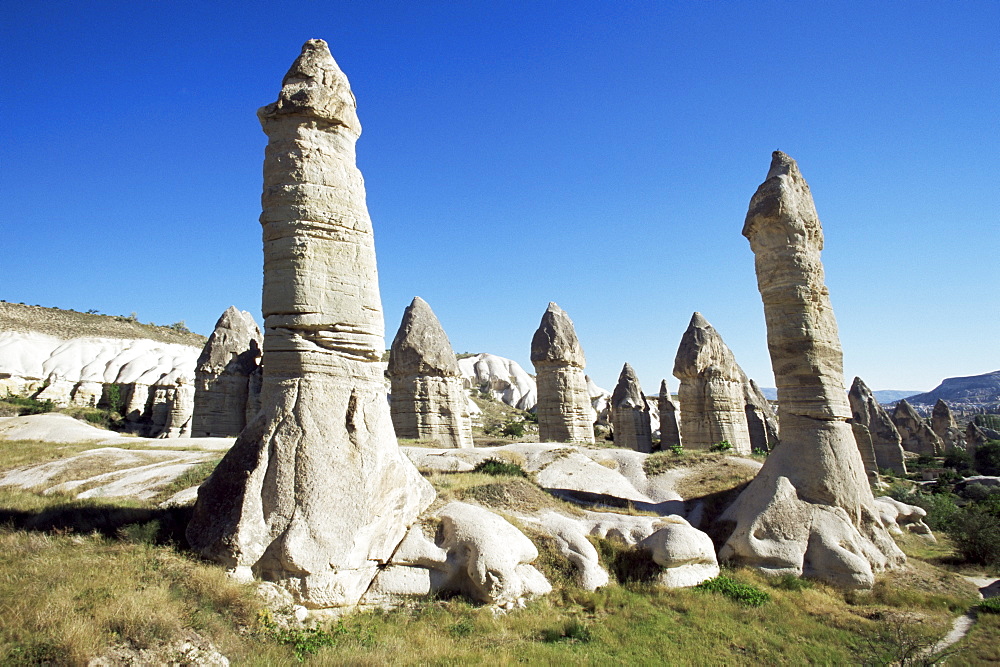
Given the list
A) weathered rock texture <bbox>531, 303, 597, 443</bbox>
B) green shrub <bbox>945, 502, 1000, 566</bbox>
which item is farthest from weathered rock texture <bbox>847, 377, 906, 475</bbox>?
green shrub <bbox>945, 502, 1000, 566</bbox>

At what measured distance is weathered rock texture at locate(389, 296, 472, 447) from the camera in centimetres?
1717

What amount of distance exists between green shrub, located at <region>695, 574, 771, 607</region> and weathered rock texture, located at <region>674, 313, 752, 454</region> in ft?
34.0

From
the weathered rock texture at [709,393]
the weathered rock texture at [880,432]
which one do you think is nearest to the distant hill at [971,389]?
the weathered rock texture at [880,432]

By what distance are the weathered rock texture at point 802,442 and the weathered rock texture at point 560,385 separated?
8.32m

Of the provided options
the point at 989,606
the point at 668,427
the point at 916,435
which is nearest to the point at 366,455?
the point at 989,606

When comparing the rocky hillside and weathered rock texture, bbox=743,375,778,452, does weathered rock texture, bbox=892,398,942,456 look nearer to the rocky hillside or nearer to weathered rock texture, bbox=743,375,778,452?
weathered rock texture, bbox=743,375,778,452

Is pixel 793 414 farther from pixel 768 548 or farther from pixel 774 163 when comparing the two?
pixel 774 163

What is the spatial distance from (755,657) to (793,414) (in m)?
5.81

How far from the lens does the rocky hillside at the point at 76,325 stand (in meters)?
50.4

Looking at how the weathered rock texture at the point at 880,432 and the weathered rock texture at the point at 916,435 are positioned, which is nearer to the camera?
the weathered rock texture at the point at 880,432

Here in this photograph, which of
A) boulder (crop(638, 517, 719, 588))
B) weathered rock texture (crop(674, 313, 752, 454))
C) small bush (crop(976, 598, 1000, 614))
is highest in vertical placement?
weathered rock texture (crop(674, 313, 752, 454))

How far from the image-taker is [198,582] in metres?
5.46

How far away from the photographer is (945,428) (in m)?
41.6

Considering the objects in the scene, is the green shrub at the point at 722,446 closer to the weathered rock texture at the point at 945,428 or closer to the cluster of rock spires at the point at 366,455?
the cluster of rock spires at the point at 366,455
